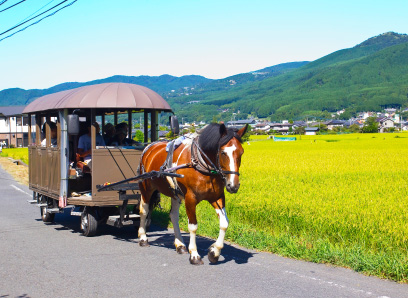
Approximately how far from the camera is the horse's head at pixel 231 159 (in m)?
6.92

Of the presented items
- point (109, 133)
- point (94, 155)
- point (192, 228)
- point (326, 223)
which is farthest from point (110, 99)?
point (326, 223)

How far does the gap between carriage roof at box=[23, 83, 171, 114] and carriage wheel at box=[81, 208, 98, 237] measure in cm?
210

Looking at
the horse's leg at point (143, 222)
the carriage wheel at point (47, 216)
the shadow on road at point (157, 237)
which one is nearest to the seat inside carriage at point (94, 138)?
the carriage wheel at point (47, 216)

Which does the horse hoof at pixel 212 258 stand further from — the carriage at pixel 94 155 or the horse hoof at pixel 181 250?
the carriage at pixel 94 155

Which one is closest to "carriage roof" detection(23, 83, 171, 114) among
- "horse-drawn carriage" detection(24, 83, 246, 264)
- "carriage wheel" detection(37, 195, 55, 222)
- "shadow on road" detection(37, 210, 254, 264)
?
"horse-drawn carriage" detection(24, 83, 246, 264)

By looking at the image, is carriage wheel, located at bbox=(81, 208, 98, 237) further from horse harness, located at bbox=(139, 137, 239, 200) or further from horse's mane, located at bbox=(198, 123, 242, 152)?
horse's mane, located at bbox=(198, 123, 242, 152)

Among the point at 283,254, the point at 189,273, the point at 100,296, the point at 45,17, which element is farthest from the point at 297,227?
the point at 45,17

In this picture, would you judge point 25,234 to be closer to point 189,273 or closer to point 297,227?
point 189,273

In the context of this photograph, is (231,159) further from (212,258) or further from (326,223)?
(326,223)

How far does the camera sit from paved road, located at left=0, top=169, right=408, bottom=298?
5.91 metres

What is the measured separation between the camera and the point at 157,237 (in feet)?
31.9

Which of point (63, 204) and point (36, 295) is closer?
point (36, 295)

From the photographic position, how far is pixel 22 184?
894 inches

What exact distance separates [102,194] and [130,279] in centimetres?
330
